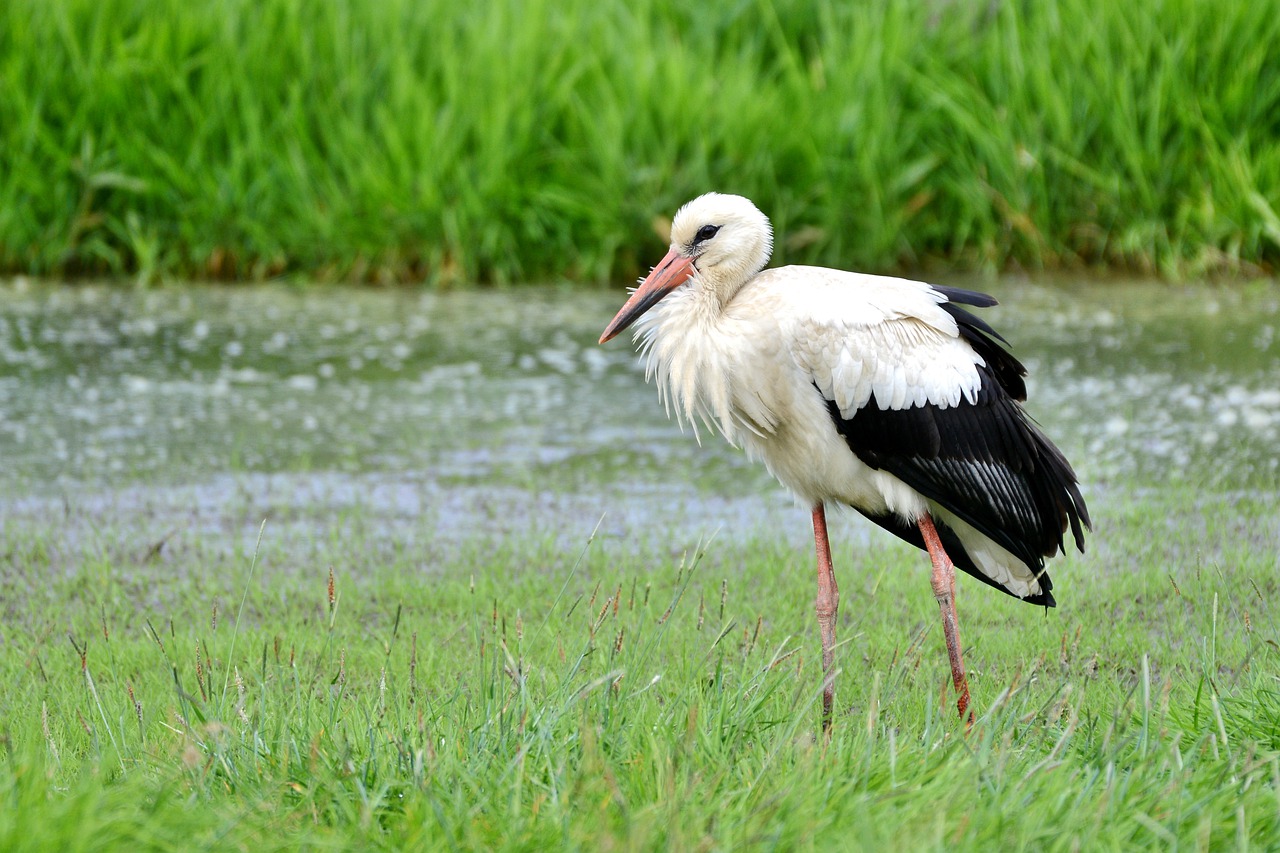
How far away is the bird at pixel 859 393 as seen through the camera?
12.8 ft

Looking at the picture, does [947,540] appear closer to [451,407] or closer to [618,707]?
[618,707]

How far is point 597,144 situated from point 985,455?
5378mm

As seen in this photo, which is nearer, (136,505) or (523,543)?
(523,543)

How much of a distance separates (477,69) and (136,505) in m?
4.46

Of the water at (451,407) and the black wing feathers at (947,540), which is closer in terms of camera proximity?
the black wing feathers at (947,540)

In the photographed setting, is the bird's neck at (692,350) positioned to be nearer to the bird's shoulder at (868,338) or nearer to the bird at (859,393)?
the bird at (859,393)

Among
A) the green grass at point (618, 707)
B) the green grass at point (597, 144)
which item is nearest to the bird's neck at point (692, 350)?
the green grass at point (618, 707)

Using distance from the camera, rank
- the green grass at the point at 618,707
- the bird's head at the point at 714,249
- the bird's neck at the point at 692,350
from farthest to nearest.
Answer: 1. the bird's head at the point at 714,249
2. the bird's neck at the point at 692,350
3. the green grass at the point at 618,707

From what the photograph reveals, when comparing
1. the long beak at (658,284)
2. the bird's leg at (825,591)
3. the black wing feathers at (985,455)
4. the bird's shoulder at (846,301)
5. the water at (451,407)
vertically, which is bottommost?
the water at (451,407)

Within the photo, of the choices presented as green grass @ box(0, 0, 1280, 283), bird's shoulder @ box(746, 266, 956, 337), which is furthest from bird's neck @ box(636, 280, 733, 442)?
green grass @ box(0, 0, 1280, 283)

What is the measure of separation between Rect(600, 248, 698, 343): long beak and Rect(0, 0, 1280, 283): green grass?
4827 mm

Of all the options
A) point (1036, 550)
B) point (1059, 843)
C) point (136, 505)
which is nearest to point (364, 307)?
point (136, 505)

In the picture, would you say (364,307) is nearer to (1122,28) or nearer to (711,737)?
(1122,28)

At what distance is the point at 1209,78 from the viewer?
9.16m
